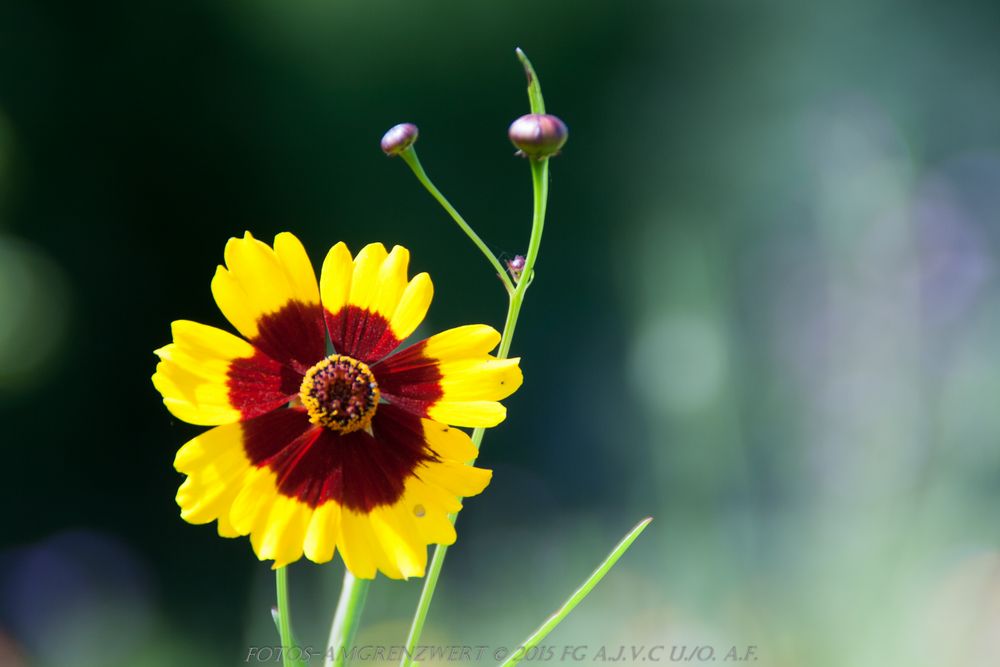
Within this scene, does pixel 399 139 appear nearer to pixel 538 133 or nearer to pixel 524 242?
pixel 538 133

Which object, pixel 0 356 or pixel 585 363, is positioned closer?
pixel 0 356

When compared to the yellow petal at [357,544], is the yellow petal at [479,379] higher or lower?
higher

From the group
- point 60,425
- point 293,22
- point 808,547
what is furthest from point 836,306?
point 60,425

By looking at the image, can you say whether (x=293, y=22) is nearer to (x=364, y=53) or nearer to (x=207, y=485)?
(x=364, y=53)

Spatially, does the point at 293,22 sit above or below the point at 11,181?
above

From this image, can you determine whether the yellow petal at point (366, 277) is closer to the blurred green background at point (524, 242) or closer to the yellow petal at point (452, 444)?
the yellow petal at point (452, 444)

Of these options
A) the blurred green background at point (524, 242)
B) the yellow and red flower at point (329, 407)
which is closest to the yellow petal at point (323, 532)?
the yellow and red flower at point (329, 407)

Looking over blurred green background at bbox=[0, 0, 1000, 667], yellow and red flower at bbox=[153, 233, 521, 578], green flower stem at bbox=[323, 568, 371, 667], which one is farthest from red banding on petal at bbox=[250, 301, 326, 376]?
blurred green background at bbox=[0, 0, 1000, 667]

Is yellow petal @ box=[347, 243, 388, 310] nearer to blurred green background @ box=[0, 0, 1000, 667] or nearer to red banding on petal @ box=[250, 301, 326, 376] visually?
red banding on petal @ box=[250, 301, 326, 376]
